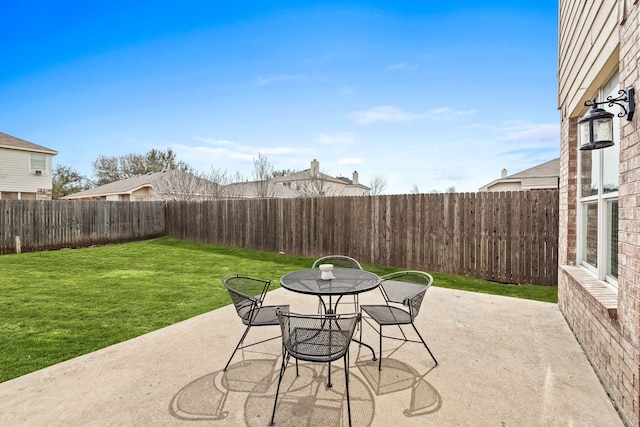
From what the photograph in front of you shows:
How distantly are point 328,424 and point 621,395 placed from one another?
2.05m

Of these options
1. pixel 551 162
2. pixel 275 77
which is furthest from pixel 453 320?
pixel 551 162

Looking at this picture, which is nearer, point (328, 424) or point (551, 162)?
point (328, 424)

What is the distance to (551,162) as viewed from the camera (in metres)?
15.6

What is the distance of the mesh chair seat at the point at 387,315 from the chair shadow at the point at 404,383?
42 cm

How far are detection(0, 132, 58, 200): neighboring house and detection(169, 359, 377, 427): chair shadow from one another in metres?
19.3

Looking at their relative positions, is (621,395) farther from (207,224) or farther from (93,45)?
(93,45)

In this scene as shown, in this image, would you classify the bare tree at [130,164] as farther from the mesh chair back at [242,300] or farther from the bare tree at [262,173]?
the mesh chair back at [242,300]

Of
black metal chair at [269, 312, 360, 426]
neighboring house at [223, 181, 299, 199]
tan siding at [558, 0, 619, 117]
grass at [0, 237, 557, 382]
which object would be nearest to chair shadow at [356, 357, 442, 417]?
black metal chair at [269, 312, 360, 426]

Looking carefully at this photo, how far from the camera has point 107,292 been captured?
218 inches

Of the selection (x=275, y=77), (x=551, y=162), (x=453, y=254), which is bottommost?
(x=453, y=254)

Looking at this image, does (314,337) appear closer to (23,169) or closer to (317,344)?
(317,344)

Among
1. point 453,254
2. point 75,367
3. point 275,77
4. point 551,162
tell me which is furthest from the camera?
point 551,162

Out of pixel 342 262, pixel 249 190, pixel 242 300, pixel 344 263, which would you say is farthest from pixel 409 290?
pixel 249 190

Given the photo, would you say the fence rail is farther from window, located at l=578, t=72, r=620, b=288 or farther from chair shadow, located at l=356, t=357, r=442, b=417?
chair shadow, located at l=356, t=357, r=442, b=417
